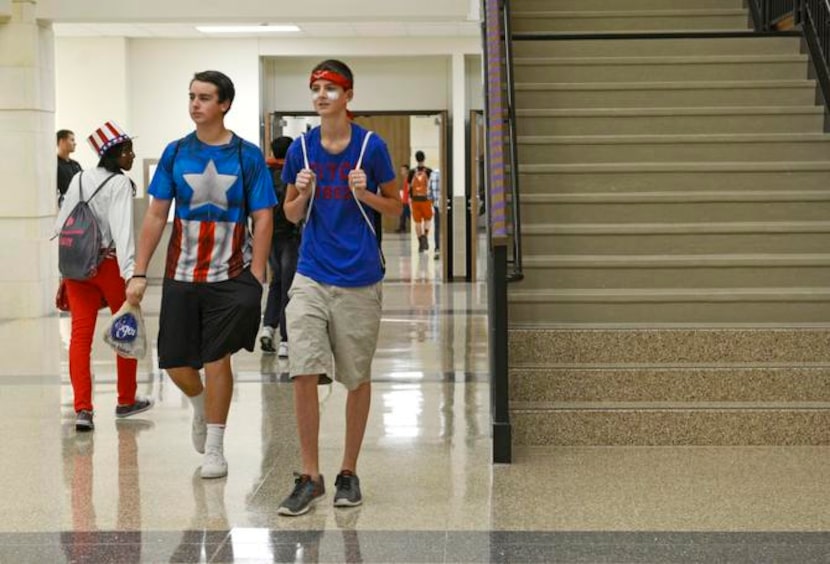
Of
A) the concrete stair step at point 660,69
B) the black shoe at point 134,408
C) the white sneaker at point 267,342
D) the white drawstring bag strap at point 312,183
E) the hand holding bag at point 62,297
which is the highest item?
the concrete stair step at point 660,69

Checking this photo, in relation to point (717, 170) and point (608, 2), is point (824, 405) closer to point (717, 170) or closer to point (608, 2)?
point (717, 170)

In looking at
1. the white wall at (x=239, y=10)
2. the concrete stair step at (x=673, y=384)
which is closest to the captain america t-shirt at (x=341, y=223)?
the concrete stair step at (x=673, y=384)

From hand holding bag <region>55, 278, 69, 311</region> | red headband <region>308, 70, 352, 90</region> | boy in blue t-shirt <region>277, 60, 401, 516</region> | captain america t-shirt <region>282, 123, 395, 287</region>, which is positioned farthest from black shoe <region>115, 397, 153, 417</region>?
red headband <region>308, 70, 352, 90</region>

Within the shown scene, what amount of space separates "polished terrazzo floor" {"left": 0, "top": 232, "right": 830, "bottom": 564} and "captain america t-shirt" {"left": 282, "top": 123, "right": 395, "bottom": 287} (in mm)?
920

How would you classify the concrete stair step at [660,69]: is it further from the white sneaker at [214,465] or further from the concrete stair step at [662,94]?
the white sneaker at [214,465]

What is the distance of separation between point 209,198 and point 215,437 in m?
1.05

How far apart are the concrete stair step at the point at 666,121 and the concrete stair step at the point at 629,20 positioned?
1360 mm

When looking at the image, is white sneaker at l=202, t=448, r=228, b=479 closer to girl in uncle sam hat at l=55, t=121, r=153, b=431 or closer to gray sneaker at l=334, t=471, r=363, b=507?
gray sneaker at l=334, t=471, r=363, b=507

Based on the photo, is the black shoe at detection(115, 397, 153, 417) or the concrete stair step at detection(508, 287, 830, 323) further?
the black shoe at detection(115, 397, 153, 417)

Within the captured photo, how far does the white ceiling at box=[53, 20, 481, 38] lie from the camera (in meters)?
16.5

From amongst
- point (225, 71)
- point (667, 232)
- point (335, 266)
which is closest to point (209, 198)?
point (335, 266)

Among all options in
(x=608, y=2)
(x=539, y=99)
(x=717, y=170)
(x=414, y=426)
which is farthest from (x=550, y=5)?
(x=414, y=426)

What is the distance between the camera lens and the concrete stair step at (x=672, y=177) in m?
8.20

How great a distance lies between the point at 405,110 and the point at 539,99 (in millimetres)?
9328
